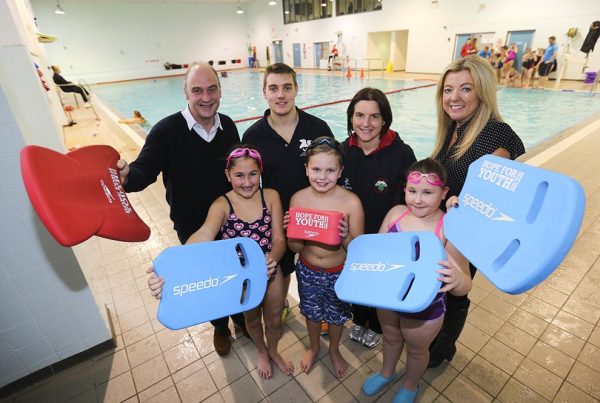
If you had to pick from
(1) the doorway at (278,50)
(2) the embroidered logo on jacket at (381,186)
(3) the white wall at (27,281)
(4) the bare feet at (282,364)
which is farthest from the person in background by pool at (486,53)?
(1) the doorway at (278,50)

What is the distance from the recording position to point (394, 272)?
1241 mm

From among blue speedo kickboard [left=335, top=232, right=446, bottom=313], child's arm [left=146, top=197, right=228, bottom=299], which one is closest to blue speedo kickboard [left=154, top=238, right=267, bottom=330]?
child's arm [left=146, top=197, right=228, bottom=299]

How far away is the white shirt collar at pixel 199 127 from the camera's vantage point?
186 cm

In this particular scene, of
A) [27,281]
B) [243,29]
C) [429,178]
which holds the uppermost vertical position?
[243,29]

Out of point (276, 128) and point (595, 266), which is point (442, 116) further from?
point (595, 266)

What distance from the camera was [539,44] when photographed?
528 inches

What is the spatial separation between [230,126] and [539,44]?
1694 cm

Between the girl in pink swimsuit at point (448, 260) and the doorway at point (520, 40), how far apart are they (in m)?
16.4

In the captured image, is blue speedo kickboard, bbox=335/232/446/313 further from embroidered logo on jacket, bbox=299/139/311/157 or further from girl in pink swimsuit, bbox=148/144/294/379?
embroidered logo on jacket, bbox=299/139/311/157

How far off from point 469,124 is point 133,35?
28.5 metres

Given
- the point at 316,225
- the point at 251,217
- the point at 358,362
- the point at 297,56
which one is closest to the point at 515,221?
the point at 316,225

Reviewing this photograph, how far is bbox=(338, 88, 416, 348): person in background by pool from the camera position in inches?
68.2

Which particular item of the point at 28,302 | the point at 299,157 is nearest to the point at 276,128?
the point at 299,157

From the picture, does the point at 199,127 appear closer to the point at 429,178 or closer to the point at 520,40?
the point at 429,178
